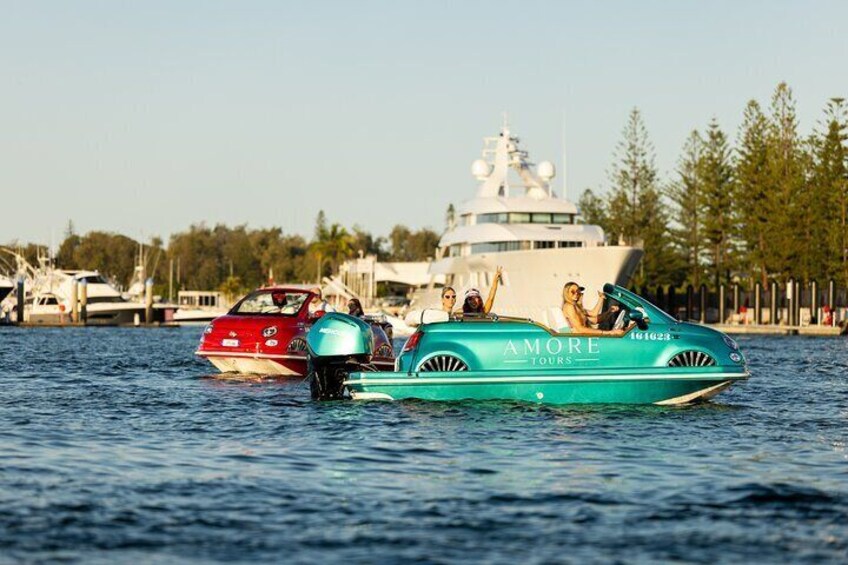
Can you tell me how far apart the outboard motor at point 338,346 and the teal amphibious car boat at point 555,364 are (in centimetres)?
5

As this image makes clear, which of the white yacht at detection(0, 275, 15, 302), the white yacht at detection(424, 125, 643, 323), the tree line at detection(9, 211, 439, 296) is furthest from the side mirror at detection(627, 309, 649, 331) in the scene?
the tree line at detection(9, 211, 439, 296)

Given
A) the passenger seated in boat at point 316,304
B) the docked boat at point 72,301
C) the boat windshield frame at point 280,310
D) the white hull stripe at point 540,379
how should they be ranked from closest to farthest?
the white hull stripe at point 540,379 < the boat windshield frame at point 280,310 < the passenger seated in boat at point 316,304 < the docked boat at point 72,301

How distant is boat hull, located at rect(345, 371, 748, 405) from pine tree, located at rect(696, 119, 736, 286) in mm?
Answer: 75723

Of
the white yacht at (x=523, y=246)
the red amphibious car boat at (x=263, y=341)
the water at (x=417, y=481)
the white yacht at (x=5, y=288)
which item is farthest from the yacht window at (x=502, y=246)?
the water at (x=417, y=481)

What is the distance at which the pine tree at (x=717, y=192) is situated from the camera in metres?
93.8

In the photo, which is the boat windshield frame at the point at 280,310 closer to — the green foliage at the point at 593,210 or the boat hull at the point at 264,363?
the boat hull at the point at 264,363

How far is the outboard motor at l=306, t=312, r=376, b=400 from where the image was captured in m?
18.2

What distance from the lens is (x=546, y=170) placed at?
82562 millimetres

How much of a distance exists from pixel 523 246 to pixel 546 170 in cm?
873

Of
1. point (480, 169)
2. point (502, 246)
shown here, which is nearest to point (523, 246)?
point (502, 246)

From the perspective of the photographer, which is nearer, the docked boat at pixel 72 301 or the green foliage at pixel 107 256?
the docked boat at pixel 72 301

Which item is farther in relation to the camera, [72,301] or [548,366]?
[72,301]

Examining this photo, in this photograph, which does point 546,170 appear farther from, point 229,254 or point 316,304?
point 229,254

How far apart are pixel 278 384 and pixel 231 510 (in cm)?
1362
